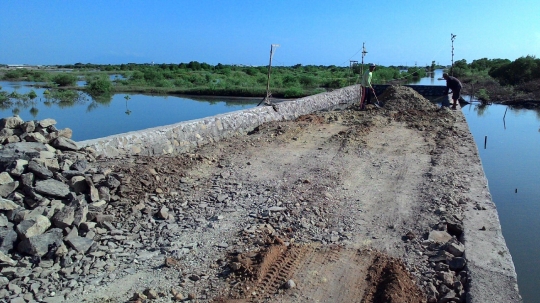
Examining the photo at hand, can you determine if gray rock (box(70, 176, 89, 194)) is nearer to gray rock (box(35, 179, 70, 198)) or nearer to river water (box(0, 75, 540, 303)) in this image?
gray rock (box(35, 179, 70, 198))

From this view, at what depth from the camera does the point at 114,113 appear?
19719 millimetres

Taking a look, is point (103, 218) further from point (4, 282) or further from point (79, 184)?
point (4, 282)

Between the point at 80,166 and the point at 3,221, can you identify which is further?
the point at 80,166

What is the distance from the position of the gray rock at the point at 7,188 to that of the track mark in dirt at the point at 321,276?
2.08 m

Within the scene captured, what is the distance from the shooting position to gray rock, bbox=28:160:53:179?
3893 mm

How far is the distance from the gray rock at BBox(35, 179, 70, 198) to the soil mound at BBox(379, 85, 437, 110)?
1044 cm

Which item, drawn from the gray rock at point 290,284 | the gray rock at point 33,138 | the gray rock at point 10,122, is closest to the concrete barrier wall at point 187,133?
the gray rock at point 33,138

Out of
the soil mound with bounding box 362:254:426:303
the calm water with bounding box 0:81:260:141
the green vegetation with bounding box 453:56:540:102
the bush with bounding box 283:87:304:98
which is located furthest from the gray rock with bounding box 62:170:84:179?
the bush with bounding box 283:87:304:98

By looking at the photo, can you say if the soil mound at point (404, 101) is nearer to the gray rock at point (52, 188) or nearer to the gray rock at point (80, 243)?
the gray rock at point (52, 188)

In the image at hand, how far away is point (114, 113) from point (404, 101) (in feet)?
43.0

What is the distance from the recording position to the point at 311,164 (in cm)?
623

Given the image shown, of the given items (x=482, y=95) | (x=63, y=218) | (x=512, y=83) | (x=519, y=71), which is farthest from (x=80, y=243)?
(x=512, y=83)

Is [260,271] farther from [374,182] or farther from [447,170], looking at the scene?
[447,170]

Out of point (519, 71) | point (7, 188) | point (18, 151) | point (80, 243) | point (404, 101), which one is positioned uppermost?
point (519, 71)
